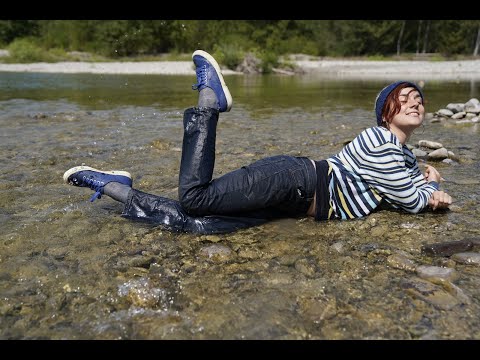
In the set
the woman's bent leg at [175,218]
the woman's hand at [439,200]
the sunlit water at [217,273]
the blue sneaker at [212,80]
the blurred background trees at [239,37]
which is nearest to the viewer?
the sunlit water at [217,273]

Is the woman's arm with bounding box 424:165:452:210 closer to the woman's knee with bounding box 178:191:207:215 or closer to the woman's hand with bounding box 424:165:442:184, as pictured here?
the woman's hand with bounding box 424:165:442:184

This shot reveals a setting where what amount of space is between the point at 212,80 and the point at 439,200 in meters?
2.17

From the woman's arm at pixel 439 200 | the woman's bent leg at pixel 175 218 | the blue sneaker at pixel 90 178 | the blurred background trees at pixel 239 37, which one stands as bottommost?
the woman's bent leg at pixel 175 218

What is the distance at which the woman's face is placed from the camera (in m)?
3.51

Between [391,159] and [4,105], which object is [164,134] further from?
[4,105]

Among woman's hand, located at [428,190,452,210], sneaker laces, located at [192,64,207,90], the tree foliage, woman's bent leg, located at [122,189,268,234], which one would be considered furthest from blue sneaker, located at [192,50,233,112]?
the tree foliage

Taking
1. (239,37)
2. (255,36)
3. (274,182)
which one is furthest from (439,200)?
(255,36)

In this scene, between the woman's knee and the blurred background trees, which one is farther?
the blurred background trees

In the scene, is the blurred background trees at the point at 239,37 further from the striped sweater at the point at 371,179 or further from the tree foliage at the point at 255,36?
the striped sweater at the point at 371,179

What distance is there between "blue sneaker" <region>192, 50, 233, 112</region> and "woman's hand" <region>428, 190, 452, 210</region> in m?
1.91

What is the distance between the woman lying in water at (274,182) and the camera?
3.27 meters

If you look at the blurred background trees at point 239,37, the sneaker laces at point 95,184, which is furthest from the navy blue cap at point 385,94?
the blurred background trees at point 239,37

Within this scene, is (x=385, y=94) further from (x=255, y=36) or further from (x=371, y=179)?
(x=255, y=36)
